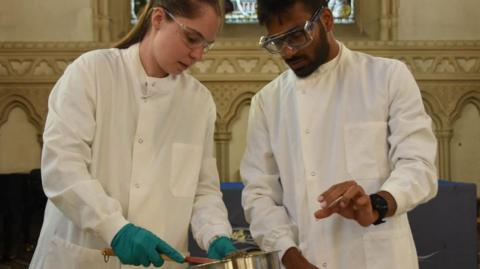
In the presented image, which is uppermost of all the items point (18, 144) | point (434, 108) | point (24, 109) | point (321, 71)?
point (321, 71)

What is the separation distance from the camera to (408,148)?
2.05 metres

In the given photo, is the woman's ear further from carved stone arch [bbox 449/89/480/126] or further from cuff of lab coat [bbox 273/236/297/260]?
carved stone arch [bbox 449/89/480/126]

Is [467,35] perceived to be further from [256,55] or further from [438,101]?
[256,55]

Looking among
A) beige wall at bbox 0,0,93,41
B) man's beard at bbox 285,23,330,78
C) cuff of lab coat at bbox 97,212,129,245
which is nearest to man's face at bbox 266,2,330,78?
man's beard at bbox 285,23,330,78

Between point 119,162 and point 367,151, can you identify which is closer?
point 119,162

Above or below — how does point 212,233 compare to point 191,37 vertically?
below

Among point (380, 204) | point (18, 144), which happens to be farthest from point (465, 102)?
point (380, 204)

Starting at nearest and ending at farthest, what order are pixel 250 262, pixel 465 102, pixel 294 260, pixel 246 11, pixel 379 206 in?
pixel 250 262, pixel 379 206, pixel 294 260, pixel 465 102, pixel 246 11

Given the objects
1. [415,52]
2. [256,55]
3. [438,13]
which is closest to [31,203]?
[256,55]

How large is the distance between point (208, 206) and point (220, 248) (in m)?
0.22

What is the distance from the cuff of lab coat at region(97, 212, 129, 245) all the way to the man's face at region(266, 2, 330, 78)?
734 millimetres

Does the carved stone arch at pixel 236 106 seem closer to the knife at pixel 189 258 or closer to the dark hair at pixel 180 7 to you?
the dark hair at pixel 180 7

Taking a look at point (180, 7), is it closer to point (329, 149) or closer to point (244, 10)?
point (329, 149)

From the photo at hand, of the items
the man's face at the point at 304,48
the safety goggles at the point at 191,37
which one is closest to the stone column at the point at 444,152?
the man's face at the point at 304,48
